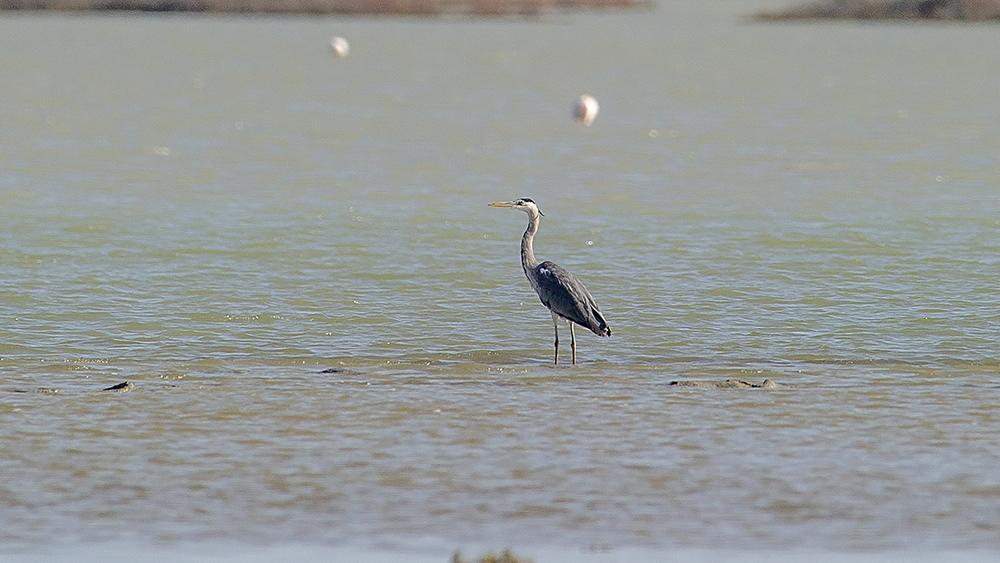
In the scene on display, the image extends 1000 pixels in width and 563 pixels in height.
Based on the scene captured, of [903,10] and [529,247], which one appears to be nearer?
[529,247]

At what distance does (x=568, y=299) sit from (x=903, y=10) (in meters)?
73.8

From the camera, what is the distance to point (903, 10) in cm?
8175

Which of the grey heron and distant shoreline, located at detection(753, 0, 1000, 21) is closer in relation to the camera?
the grey heron

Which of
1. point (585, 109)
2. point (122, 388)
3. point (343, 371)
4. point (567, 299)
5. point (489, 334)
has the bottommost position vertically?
point (122, 388)

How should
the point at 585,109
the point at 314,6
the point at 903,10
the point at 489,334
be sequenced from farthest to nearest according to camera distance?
the point at 314,6 → the point at 903,10 → the point at 585,109 → the point at 489,334

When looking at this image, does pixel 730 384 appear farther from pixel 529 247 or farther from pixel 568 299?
pixel 529 247

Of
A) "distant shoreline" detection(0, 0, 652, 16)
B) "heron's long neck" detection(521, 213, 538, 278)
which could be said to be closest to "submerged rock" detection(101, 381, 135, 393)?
"heron's long neck" detection(521, 213, 538, 278)

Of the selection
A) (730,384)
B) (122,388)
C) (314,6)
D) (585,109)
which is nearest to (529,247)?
(730,384)

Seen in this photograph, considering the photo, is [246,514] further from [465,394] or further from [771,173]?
[771,173]

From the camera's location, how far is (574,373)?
12000mm

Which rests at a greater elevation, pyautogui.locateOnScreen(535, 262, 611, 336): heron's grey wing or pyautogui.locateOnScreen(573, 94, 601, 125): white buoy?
pyautogui.locateOnScreen(573, 94, 601, 125): white buoy

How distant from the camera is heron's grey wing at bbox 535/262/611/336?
40.2ft

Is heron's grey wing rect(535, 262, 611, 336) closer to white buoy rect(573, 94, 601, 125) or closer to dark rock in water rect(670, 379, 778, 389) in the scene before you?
dark rock in water rect(670, 379, 778, 389)

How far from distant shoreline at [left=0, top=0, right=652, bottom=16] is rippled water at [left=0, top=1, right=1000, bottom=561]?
160 feet
